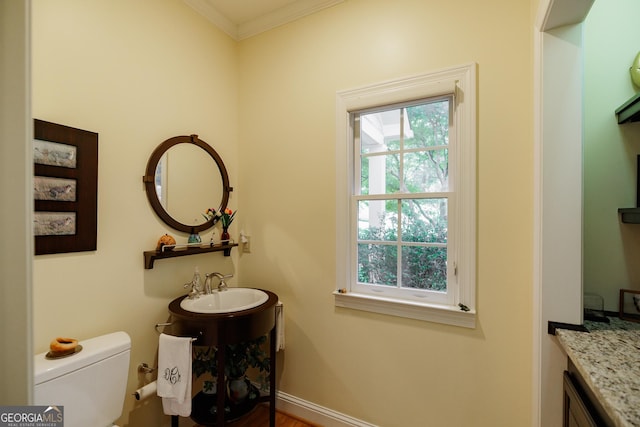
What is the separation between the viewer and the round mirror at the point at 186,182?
5.67 ft

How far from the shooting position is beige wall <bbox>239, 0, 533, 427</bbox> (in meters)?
1.44

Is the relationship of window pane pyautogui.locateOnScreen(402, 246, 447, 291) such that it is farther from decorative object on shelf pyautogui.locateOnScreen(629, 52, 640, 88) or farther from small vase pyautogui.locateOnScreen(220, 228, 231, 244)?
small vase pyautogui.locateOnScreen(220, 228, 231, 244)

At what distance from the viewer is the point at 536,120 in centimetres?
131

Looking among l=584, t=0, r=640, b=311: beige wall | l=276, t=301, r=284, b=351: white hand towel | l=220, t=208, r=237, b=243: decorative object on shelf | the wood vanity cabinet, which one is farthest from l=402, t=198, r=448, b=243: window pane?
l=220, t=208, r=237, b=243: decorative object on shelf

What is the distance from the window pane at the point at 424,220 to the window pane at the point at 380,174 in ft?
0.48

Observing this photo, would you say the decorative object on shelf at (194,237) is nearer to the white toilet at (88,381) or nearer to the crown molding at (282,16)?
the white toilet at (88,381)

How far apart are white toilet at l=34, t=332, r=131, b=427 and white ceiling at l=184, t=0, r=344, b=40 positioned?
7.01ft

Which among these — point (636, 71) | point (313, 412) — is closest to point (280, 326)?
point (313, 412)

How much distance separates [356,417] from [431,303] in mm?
900

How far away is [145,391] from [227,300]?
2.05 feet

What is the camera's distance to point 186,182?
1905 millimetres

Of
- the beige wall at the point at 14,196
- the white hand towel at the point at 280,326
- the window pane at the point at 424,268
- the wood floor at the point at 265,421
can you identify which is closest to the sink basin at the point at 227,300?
the white hand towel at the point at 280,326

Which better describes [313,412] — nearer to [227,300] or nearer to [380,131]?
[227,300]

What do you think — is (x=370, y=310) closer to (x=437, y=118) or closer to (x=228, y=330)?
(x=228, y=330)
